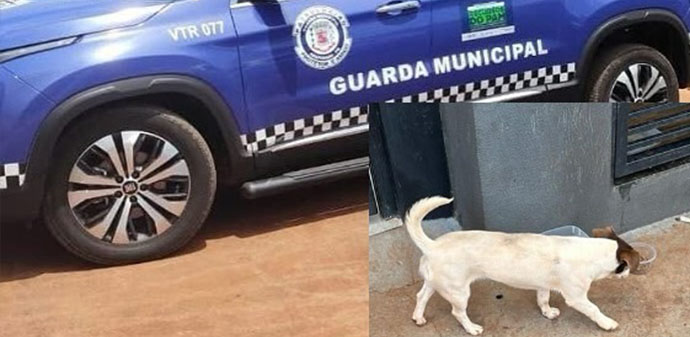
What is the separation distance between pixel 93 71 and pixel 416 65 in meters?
0.83

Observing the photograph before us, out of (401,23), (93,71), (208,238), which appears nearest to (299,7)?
(401,23)

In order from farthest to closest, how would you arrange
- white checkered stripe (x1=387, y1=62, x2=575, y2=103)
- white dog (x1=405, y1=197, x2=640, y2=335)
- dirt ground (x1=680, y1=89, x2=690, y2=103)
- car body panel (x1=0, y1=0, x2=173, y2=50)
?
1. car body panel (x1=0, y1=0, x2=173, y2=50)
2. white checkered stripe (x1=387, y1=62, x2=575, y2=103)
3. dirt ground (x1=680, y1=89, x2=690, y2=103)
4. white dog (x1=405, y1=197, x2=640, y2=335)

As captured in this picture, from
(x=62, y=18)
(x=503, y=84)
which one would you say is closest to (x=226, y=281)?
A: (x=62, y=18)

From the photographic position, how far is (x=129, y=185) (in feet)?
8.77

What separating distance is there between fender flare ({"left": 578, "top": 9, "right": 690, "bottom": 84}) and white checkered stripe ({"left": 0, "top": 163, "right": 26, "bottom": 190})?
1438 mm

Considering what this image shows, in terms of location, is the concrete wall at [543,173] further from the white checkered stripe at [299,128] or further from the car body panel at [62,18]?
the car body panel at [62,18]

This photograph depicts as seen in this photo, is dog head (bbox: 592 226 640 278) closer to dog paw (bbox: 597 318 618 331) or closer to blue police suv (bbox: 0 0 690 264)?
dog paw (bbox: 597 318 618 331)

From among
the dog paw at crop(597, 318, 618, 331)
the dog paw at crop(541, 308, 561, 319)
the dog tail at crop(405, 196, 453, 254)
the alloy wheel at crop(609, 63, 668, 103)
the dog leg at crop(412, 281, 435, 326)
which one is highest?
the alloy wheel at crop(609, 63, 668, 103)

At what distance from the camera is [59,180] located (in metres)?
2.62

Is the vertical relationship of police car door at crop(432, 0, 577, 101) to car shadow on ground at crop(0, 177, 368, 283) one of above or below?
above

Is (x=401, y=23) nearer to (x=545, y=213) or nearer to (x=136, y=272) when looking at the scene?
(x=545, y=213)

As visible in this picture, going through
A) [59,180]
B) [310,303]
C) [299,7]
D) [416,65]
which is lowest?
[310,303]

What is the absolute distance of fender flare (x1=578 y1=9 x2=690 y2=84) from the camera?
2242mm

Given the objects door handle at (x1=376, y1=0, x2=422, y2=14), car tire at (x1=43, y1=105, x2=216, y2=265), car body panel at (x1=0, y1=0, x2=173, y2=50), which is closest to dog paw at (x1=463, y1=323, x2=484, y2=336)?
door handle at (x1=376, y1=0, x2=422, y2=14)
